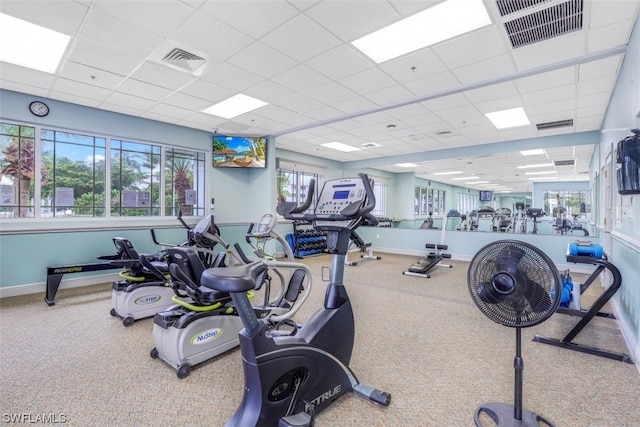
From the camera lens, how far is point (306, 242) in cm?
752

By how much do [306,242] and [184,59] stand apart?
16.4 feet

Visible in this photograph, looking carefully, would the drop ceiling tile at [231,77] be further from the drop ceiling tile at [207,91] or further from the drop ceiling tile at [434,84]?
the drop ceiling tile at [434,84]

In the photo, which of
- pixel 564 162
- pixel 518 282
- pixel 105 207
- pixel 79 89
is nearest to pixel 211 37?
pixel 79 89

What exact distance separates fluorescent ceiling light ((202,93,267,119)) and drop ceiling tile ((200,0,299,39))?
1.66m

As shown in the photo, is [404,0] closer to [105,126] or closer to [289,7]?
[289,7]

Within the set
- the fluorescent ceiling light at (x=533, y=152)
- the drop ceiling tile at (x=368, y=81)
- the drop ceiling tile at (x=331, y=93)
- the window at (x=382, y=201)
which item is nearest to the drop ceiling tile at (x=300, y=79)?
the drop ceiling tile at (x=331, y=93)

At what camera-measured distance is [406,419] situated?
1.69 meters

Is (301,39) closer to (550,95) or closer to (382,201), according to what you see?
(550,95)

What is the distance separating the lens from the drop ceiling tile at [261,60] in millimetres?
3100

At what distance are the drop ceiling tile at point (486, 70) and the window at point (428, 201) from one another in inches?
291

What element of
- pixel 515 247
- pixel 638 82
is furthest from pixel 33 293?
pixel 638 82

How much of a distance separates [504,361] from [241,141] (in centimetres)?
581

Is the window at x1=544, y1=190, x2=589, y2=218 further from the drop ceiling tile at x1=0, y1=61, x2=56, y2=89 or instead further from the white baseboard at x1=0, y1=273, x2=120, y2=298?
the drop ceiling tile at x1=0, y1=61, x2=56, y2=89

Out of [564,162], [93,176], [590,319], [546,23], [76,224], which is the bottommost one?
[590,319]
